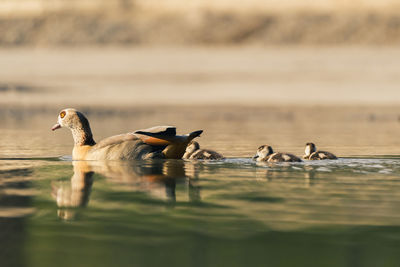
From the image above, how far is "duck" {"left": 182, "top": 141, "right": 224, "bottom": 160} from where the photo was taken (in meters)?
13.2

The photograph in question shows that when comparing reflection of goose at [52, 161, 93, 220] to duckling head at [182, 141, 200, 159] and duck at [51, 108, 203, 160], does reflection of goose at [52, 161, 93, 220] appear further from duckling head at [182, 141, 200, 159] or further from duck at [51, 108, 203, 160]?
duckling head at [182, 141, 200, 159]

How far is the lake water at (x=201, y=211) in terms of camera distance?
23.1 feet

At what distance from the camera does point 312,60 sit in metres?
64.8

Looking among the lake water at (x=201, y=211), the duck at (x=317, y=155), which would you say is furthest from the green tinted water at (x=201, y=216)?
the duck at (x=317, y=155)

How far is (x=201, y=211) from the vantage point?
8.73 metres

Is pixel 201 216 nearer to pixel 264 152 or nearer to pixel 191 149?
pixel 264 152

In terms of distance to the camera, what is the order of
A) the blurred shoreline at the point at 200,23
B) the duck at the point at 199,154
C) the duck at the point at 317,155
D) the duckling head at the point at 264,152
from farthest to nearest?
the blurred shoreline at the point at 200,23
the duck at the point at 199,154
the duck at the point at 317,155
the duckling head at the point at 264,152

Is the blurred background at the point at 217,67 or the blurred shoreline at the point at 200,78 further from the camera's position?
the blurred shoreline at the point at 200,78

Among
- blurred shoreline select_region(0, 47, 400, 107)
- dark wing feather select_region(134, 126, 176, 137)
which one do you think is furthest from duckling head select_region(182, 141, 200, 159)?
blurred shoreline select_region(0, 47, 400, 107)

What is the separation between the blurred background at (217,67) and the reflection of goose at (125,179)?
8.33 ft

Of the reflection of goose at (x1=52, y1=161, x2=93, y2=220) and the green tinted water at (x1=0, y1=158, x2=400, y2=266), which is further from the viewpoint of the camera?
the reflection of goose at (x1=52, y1=161, x2=93, y2=220)

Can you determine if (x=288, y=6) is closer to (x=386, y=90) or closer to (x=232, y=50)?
(x=232, y=50)

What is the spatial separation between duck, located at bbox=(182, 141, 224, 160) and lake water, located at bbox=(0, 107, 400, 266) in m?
0.27

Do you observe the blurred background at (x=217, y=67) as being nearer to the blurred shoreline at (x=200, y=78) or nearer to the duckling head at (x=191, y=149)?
the blurred shoreline at (x=200, y=78)
